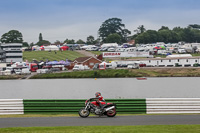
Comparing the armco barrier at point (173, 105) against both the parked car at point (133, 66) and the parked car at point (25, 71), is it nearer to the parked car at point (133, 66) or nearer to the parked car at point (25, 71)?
the parked car at point (133, 66)

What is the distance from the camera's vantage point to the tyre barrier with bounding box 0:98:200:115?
24047 millimetres

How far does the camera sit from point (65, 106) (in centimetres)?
2491

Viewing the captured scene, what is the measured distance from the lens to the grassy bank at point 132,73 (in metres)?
83.3

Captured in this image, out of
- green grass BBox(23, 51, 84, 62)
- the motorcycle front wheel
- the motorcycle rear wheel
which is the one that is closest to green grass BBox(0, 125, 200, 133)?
the motorcycle front wheel

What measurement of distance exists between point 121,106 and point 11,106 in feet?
23.6

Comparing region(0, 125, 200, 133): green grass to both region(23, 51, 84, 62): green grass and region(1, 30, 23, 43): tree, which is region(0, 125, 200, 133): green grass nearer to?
region(23, 51, 84, 62): green grass

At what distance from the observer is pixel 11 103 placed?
24.8 metres

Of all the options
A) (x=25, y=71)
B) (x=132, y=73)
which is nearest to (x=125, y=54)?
(x=132, y=73)

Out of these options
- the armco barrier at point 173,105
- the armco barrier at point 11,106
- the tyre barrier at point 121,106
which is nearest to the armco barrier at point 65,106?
the tyre barrier at point 121,106

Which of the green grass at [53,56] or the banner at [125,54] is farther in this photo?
the green grass at [53,56]

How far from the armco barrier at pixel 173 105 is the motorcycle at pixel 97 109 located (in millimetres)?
2821

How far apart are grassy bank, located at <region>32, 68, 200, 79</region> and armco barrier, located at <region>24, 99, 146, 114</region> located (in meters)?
59.1

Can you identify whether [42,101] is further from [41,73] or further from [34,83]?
[41,73]

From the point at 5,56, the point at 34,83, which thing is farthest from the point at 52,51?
the point at 34,83
